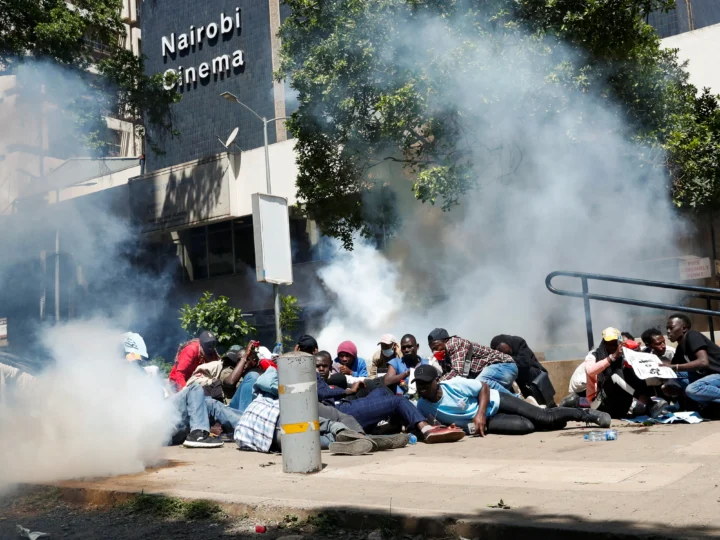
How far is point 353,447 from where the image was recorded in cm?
645

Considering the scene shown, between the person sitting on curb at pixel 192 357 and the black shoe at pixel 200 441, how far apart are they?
1450 mm

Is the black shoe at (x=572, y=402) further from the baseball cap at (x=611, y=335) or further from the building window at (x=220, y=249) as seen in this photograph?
the building window at (x=220, y=249)

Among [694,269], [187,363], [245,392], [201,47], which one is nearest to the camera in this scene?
[245,392]

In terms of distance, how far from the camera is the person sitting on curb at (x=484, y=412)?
730cm

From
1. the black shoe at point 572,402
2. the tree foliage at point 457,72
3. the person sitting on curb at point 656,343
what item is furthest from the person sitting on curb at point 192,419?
the tree foliage at point 457,72

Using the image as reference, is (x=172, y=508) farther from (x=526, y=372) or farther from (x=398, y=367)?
(x=526, y=372)

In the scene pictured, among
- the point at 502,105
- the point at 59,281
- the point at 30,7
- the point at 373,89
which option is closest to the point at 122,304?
the point at 59,281

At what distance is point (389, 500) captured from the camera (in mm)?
4605

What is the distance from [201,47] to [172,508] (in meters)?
31.1

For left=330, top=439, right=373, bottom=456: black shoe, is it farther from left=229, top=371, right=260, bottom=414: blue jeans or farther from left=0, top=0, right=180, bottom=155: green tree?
left=0, top=0, right=180, bottom=155: green tree

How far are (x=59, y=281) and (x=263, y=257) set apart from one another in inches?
648

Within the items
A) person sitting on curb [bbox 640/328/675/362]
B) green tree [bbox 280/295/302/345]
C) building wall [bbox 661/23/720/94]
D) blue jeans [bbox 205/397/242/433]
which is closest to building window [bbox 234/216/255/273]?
green tree [bbox 280/295/302/345]

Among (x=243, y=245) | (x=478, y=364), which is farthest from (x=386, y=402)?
(x=243, y=245)

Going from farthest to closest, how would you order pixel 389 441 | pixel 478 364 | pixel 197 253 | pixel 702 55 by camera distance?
pixel 197 253, pixel 702 55, pixel 478 364, pixel 389 441
